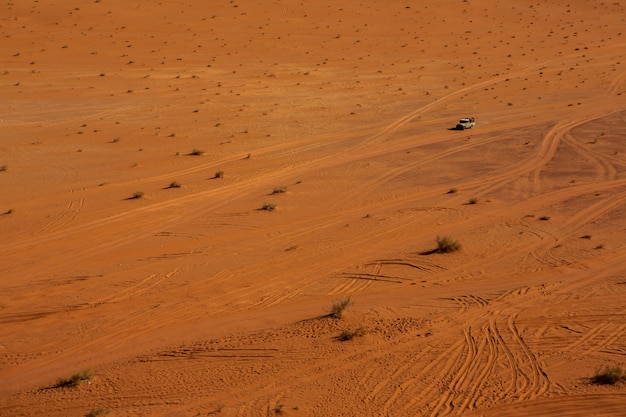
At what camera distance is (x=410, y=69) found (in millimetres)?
47031

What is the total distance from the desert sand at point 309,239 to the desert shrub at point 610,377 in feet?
0.60

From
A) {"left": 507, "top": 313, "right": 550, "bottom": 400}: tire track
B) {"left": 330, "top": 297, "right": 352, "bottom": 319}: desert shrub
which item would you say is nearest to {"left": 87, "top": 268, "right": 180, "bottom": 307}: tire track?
{"left": 330, "top": 297, "right": 352, "bottom": 319}: desert shrub

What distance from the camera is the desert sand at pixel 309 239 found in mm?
11438

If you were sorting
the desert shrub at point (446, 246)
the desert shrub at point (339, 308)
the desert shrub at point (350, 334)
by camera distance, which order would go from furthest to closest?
the desert shrub at point (446, 246) < the desert shrub at point (339, 308) < the desert shrub at point (350, 334)

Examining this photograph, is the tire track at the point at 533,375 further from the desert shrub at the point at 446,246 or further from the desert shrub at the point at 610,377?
the desert shrub at the point at 446,246

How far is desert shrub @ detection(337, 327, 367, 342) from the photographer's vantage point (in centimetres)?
1272

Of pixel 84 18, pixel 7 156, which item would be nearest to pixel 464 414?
pixel 7 156

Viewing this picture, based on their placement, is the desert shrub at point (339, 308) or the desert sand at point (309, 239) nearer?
the desert sand at point (309, 239)

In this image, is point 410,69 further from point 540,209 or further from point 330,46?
point 540,209

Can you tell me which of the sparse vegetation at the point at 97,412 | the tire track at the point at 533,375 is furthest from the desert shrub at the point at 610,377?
the sparse vegetation at the point at 97,412

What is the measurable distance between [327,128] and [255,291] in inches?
719

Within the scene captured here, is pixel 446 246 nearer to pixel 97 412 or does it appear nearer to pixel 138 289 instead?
pixel 138 289

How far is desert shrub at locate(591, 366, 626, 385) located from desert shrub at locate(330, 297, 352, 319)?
4.56m

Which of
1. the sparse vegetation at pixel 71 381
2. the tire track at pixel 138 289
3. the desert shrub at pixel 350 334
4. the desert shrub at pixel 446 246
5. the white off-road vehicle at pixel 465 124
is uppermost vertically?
the white off-road vehicle at pixel 465 124
